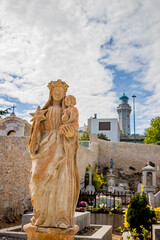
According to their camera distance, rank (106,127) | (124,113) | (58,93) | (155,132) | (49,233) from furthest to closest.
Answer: (124,113), (106,127), (155,132), (58,93), (49,233)

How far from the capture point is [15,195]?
9469 millimetres

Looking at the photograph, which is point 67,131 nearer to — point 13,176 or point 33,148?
point 33,148

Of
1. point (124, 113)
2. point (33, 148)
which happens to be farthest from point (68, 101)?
point (124, 113)

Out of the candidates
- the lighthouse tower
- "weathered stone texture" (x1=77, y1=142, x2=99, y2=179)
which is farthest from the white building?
the lighthouse tower

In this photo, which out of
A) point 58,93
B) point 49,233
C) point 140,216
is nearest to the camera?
point 49,233

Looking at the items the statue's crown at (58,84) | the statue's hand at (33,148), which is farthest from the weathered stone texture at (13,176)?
the statue's hand at (33,148)

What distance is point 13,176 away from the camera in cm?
958

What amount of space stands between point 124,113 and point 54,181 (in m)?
64.5

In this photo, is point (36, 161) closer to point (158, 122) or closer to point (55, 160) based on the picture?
point (55, 160)

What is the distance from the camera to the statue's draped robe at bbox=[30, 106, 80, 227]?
313 cm

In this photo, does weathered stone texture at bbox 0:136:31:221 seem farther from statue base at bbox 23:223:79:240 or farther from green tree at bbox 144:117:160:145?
green tree at bbox 144:117:160:145

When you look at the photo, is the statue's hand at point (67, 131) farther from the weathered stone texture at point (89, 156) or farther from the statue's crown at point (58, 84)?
the weathered stone texture at point (89, 156)

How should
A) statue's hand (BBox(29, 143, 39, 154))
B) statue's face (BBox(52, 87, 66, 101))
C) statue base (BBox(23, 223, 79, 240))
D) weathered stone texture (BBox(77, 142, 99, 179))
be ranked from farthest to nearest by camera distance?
weathered stone texture (BBox(77, 142, 99, 179)) < statue's face (BBox(52, 87, 66, 101)) < statue's hand (BBox(29, 143, 39, 154)) < statue base (BBox(23, 223, 79, 240))

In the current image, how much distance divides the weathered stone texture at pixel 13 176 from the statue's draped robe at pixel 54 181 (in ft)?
20.8
